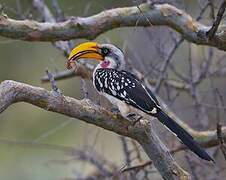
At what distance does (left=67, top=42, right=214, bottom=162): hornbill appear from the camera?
315 cm

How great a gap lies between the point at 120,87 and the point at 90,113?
1.83ft

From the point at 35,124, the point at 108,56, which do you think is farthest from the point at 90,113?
the point at 35,124

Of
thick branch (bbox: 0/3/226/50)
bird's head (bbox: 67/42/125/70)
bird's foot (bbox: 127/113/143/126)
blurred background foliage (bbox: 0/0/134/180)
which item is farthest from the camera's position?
blurred background foliage (bbox: 0/0/134/180)

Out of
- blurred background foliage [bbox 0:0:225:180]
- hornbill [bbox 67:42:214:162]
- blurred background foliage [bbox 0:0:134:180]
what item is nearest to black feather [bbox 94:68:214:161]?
hornbill [bbox 67:42:214:162]

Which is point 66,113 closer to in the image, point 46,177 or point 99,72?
point 99,72

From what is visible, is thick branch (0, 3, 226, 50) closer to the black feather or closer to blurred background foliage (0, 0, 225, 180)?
the black feather

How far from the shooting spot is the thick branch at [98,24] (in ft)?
11.0

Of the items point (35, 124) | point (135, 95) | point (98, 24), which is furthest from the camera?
point (35, 124)

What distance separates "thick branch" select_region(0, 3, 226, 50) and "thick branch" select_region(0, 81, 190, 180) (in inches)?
25.0

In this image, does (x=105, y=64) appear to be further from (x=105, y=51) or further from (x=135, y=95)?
(x=135, y=95)

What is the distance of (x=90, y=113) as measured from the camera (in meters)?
2.81

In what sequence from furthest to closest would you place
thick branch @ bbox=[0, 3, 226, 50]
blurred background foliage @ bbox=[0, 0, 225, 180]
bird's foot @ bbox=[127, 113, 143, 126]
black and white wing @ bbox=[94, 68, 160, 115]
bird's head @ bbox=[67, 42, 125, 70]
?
blurred background foliage @ bbox=[0, 0, 225, 180]
bird's head @ bbox=[67, 42, 125, 70]
thick branch @ bbox=[0, 3, 226, 50]
black and white wing @ bbox=[94, 68, 160, 115]
bird's foot @ bbox=[127, 113, 143, 126]

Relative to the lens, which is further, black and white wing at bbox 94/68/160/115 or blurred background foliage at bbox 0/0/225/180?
blurred background foliage at bbox 0/0/225/180

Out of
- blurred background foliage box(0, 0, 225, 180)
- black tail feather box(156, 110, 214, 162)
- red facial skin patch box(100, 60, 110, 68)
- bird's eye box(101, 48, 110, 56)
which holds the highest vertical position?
blurred background foliage box(0, 0, 225, 180)
